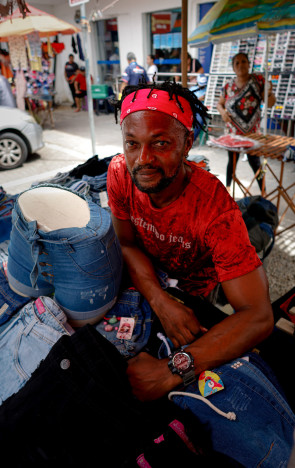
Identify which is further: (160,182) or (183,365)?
(160,182)

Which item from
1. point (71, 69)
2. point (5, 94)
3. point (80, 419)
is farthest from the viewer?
point (71, 69)

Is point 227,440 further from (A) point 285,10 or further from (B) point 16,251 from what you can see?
(A) point 285,10

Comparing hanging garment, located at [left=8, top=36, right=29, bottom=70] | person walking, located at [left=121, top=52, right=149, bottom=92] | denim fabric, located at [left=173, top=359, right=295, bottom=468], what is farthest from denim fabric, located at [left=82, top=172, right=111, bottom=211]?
person walking, located at [left=121, top=52, right=149, bottom=92]

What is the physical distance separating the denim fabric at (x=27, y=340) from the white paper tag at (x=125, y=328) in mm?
229

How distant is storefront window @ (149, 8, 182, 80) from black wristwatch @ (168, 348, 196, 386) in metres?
11.9

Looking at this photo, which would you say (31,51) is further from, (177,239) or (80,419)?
(80,419)

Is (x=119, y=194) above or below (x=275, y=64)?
below

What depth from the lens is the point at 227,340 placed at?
1331 millimetres

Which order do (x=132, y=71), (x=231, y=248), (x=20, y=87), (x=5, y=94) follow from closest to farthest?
(x=231, y=248) → (x=5, y=94) → (x=20, y=87) → (x=132, y=71)

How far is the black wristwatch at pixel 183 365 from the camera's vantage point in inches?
48.2

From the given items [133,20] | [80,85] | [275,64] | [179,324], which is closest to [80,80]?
[80,85]

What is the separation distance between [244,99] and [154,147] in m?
3.78

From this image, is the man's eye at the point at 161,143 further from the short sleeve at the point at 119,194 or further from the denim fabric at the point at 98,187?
the denim fabric at the point at 98,187

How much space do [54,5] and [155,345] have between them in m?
19.9
